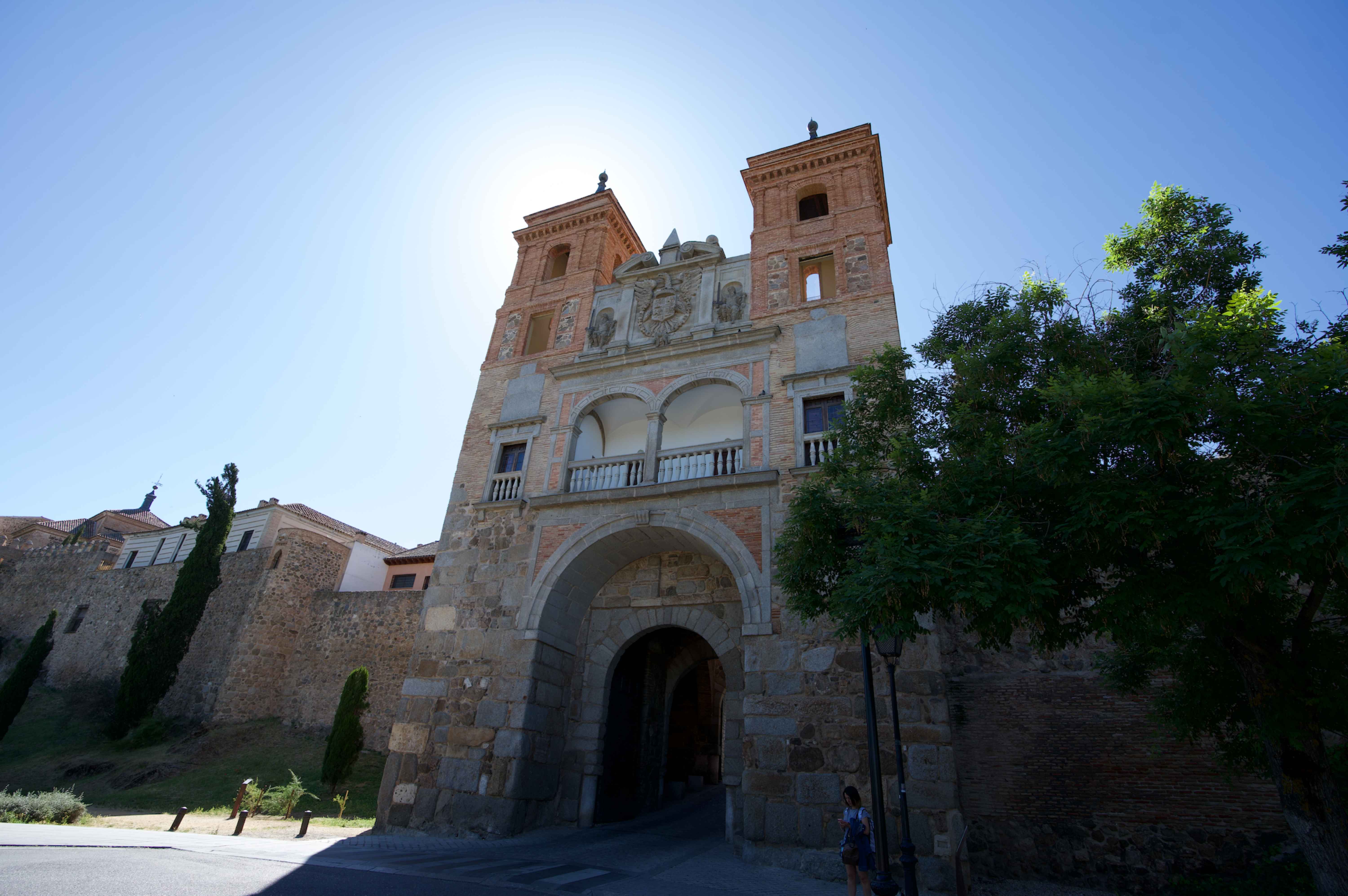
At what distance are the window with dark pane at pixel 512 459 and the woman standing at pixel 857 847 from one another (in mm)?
8626

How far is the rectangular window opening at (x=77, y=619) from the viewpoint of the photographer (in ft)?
89.3

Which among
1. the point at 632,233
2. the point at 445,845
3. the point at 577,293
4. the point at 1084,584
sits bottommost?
the point at 445,845

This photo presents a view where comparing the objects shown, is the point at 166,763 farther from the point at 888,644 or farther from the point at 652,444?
the point at 888,644

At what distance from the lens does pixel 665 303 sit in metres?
14.0

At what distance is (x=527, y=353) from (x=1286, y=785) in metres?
13.8

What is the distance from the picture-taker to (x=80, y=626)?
2695 cm

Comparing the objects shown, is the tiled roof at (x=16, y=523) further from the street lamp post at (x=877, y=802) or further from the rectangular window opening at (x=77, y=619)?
the street lamp post at (x=877, y=802)

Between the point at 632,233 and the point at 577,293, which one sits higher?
the point at 632,233

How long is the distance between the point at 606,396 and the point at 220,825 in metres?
10.3

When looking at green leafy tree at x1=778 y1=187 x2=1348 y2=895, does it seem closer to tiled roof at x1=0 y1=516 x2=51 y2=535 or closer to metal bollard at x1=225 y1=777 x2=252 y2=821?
metal bollard at x1=225 y1=777 x2=252 y2=821

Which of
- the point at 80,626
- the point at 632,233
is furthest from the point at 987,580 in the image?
the point at 80,626

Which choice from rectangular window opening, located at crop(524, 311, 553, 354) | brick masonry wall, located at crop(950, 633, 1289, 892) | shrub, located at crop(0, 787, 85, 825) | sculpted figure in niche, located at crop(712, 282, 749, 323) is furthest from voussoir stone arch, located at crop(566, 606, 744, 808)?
shrub, located at crop(0, 787, 85, 825)

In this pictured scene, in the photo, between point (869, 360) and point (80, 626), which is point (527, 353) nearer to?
point (869, 360)

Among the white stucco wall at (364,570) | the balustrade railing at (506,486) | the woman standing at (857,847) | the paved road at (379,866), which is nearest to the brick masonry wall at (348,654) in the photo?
the white stucco wall at (364,570)
